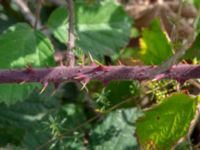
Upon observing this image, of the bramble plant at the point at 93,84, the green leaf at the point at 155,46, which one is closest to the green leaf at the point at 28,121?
the bramble plant at the point at 93,84

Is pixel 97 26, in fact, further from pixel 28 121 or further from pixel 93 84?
pixel 28 121

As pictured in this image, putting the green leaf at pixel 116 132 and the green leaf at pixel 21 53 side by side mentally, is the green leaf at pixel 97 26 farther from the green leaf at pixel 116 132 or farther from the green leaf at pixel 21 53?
the green leaf at pixel 116 132

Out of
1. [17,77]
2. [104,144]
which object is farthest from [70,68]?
[104,144]

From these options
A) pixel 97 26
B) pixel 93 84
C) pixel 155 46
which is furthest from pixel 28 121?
pixel 155 46

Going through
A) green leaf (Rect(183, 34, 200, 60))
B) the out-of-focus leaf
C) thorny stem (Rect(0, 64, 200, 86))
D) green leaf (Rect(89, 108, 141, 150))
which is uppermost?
thorny stem (Rect(0, 64, 200, 86))

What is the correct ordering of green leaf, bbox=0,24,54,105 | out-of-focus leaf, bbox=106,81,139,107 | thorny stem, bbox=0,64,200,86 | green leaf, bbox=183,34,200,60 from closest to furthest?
thorny stem, bbox=0,64,200,86 < green leaf, bbox=0,24,54,105 < green leaf, bbox=183,34,200,60 < out-of-focus leaf, bbox=106,81,139,107

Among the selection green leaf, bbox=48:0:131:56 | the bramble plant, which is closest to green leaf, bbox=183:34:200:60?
the bramble plant

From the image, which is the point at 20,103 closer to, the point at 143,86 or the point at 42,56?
the point at 42,56

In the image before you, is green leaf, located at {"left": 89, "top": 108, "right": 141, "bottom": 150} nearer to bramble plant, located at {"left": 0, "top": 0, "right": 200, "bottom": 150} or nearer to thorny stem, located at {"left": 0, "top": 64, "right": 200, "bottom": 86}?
bramble plant, located at {"left": 0, "top": 0, "right": 200, "bottom": 150}
